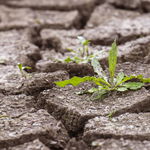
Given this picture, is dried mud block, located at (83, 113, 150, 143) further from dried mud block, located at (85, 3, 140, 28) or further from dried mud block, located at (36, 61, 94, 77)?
dried mud block, located at (85, 3, 140, 28)

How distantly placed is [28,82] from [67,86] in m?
0.29

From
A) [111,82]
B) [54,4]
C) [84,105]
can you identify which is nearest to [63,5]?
[54,4]

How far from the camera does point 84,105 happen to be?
1.51 m

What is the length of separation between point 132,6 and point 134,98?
208 cm

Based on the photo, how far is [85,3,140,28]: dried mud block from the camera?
293cm

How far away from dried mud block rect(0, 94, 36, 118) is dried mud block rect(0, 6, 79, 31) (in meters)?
1.43

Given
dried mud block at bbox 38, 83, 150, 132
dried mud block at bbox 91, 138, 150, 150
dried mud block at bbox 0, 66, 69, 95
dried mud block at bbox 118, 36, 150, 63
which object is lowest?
dried mud block at bbox 91, 138, 150, 150

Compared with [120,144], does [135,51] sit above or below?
above

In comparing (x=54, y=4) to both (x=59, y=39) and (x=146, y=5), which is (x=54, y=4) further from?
(x=146, y=5)

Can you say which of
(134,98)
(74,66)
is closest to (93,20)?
(74,66)

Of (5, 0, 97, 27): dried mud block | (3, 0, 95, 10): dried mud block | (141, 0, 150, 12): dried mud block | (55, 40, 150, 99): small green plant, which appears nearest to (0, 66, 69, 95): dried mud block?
(55, 40, 150, 99): small green plant

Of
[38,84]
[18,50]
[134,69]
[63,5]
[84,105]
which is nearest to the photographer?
[84,105]

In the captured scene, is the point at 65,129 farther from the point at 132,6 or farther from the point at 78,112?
the point at 132,6

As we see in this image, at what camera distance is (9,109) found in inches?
59.7
